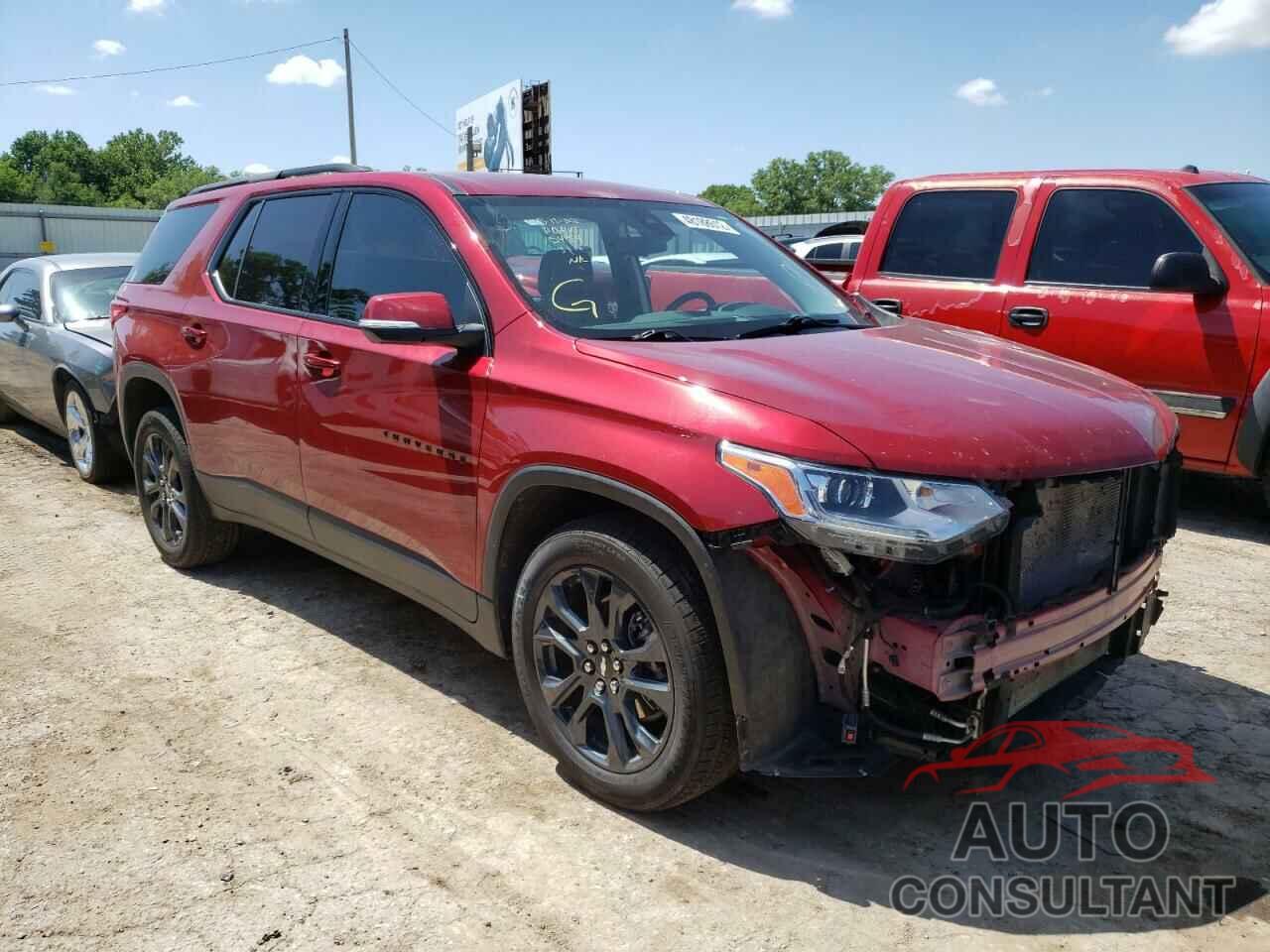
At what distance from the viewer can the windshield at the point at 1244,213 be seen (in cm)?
573

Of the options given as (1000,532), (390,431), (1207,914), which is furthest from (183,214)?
(1207,914)

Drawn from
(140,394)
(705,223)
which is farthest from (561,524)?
(140,394)

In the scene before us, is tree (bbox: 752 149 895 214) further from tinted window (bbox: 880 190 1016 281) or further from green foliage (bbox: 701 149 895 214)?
tinted window (bbox: 880 190 1016 281)

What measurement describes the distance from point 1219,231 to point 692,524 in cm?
470

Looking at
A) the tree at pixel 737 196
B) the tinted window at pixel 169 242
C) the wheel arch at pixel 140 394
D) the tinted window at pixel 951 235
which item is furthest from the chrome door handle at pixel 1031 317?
the tree at pixel 737 196

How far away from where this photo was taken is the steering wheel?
11.6 ft

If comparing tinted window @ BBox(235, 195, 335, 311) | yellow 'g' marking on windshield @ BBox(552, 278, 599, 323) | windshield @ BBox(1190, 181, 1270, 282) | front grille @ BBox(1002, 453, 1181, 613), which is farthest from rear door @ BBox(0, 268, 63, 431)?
windshield @ BBox(1190, 181, 1270, 282)

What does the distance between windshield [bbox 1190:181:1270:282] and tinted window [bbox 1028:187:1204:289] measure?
210mm

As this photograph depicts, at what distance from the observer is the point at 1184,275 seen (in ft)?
18.2

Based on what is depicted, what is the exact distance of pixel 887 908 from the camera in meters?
2.62

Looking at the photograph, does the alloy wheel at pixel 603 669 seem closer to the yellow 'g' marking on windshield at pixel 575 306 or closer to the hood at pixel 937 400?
the hood at pixel 937 400

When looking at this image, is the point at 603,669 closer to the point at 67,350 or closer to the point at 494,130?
the point at 67,350

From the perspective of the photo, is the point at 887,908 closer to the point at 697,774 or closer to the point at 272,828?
the point at 697,774

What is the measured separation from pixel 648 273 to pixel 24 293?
6.32m
